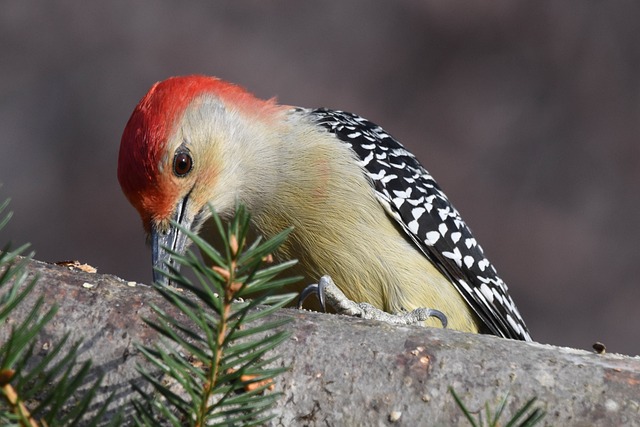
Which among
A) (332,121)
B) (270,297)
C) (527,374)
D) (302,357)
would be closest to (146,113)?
(332,121)

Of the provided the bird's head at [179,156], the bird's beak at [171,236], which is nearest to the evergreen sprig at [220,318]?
the bird's head at [179,156]

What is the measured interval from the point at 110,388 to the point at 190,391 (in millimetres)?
592

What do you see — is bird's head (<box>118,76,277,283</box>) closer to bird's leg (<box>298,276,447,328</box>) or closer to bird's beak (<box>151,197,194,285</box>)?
bird's beak (<box>151,197,194,285</box>)

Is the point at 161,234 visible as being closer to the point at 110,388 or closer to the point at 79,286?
the point at 79,286

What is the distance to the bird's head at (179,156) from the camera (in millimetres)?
3334

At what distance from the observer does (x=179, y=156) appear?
11.3ft

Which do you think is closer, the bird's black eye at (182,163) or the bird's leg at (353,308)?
the bird's leg at (353,308)

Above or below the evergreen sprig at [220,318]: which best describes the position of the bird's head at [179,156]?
above

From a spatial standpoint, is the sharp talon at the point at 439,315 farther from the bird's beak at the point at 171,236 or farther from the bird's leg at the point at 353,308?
the bird's beak at the point at 171,236

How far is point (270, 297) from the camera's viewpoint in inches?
41.7

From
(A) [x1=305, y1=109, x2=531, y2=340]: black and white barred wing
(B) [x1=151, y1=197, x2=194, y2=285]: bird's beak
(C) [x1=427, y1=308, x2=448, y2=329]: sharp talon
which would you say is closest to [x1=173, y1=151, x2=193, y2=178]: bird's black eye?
(B) [x1=151, y1=197, x2=194, y2=285]: bird's beak

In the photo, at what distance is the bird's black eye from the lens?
3414 mm

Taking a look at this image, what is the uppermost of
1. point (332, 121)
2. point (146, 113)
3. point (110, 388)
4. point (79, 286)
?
point (332, 121)

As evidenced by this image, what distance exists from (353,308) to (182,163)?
1.00m
